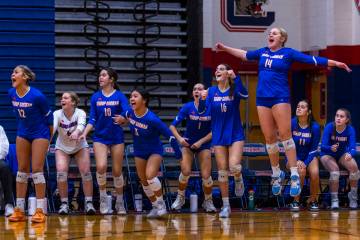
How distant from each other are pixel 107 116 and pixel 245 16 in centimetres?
980

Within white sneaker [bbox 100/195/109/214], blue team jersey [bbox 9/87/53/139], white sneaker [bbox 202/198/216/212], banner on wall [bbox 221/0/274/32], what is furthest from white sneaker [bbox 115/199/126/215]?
banner on wall [bbox 221/0/274/32]

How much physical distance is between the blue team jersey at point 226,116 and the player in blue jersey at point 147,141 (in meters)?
0.68

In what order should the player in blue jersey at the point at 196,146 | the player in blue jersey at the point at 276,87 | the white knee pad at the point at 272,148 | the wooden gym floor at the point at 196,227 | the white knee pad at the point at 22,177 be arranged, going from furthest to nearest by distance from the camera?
the player in blue jersey at the point at 196,146
the white knee pad at the point at 22,177
the white knee pad at the point at 272,148
the player in blue jersey at the point at 276,87
the wooden gym floor at the point at 196,227

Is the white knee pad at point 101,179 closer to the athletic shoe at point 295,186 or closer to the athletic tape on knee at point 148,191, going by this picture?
the athletic tape on knee at point 148,191

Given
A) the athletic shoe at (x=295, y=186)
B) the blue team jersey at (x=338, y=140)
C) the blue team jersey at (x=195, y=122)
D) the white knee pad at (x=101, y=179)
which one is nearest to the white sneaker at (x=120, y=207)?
the white knee pad at (x=101, y=179)

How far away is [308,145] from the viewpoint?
16594mm

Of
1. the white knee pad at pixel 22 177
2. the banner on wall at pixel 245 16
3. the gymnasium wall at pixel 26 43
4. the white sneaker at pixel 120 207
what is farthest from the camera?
the banner on wall at pixel 245 16

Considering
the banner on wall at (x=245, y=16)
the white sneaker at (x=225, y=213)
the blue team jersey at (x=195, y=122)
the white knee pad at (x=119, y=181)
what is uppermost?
the banner on wall at (x=245, y=16)

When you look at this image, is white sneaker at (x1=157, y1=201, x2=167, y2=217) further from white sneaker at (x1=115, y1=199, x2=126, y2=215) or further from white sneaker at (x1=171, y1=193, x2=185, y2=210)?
white sneaker at (x1=171, y1=193, x2=185, y2=210)

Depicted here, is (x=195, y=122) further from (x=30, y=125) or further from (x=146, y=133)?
(x=30, y=125)

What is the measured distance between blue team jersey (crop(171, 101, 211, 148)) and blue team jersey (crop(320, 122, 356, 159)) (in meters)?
2.26

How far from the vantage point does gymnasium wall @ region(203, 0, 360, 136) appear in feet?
76.7

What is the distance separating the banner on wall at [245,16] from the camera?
2428 cm

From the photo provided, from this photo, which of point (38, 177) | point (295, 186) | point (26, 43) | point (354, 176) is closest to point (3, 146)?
point (38, 177)
